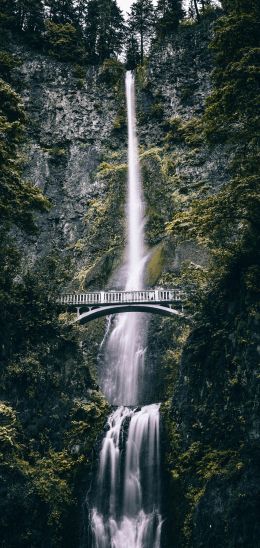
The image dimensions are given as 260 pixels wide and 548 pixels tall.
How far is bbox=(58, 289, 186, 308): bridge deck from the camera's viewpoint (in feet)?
82.1

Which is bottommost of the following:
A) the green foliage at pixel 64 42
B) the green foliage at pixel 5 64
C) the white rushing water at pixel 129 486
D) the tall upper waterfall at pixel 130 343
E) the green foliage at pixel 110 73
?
the white rushing water at pixel 129 486

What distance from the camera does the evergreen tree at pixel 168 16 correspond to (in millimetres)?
48688

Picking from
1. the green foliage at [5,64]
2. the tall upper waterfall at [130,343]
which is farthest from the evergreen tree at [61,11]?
the green foliage at [5,64]

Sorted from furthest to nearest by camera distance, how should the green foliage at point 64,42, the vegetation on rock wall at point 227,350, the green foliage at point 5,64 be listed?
the green foliage at point 64,42 → the green foliage at point 5,64 → the vegetation on rock wall at point 227,350

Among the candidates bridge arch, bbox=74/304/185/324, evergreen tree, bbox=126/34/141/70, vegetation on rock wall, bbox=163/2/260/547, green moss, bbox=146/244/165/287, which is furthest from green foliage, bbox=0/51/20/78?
evergreen tree, bbox=126/34/141/70

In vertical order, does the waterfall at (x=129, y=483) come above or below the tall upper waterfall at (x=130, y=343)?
below

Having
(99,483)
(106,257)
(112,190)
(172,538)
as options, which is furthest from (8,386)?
(112,190)

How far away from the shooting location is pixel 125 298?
85.8ft

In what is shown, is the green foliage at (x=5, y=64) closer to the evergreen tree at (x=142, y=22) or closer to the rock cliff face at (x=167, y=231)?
the rock cliff face at (x=167, y=231)

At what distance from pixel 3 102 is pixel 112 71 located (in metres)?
31.6

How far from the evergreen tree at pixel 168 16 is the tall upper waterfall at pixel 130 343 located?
72.8ft

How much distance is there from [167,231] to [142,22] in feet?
132

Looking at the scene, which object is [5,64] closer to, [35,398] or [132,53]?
[35,398]

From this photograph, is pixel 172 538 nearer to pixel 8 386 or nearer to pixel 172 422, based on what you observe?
pixel 172 422
